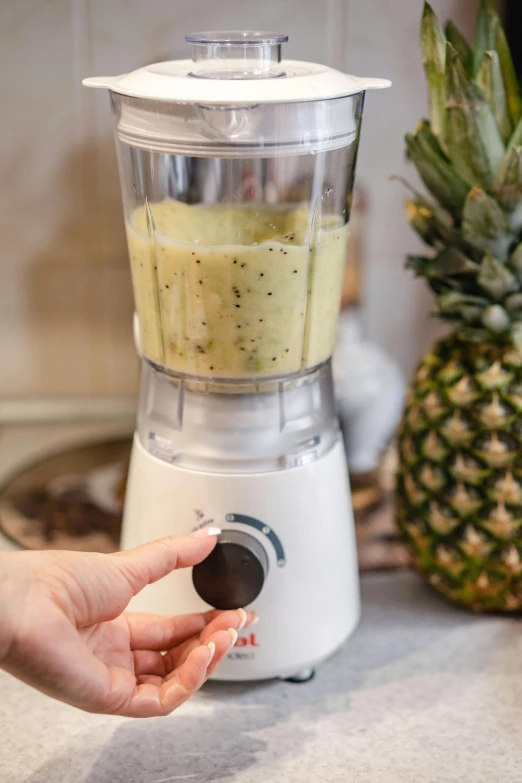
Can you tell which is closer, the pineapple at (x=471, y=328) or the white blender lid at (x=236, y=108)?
the white blender lid at (x=236, y=108)

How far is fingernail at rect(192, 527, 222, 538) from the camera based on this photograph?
1.97ft

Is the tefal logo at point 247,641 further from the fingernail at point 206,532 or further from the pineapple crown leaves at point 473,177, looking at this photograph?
the pineapple crown leaves at point 473,177

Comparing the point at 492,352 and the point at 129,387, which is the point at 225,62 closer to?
the point at 492,352

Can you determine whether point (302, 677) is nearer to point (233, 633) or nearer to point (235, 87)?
point (233, 633)

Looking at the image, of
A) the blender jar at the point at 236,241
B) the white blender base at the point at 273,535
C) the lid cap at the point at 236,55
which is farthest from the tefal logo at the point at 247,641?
the lid cap at the point at 236,55

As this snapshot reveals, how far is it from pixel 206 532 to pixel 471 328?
291 mm

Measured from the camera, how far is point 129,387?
1.08 m

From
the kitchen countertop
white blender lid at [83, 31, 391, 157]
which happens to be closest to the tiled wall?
white blender lid at [83, 31, 391, 157]

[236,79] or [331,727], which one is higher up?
[236,79]

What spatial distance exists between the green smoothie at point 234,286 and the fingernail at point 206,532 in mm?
113

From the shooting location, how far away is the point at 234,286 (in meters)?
0.58

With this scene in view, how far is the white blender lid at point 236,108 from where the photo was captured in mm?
536

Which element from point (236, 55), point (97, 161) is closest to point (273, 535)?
point (236, 55)

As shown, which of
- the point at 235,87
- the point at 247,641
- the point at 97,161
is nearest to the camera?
the point at 235,87
